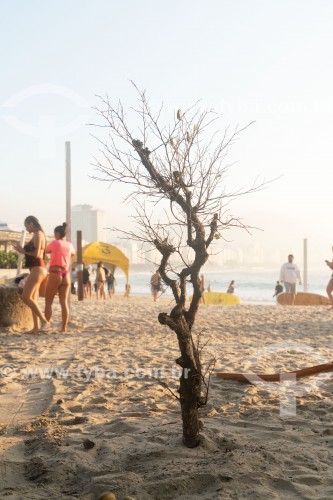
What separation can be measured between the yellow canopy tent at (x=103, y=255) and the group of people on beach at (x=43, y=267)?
55.5 feet

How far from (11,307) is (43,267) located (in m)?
1.09

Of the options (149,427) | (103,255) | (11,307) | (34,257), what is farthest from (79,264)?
(103,255)

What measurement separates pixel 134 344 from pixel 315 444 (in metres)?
4.01

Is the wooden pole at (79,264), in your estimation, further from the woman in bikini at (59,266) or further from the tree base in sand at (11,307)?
the woman in bikini at (59,266)

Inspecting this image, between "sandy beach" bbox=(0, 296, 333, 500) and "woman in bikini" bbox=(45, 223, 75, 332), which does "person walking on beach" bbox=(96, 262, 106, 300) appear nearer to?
"woman in bikini" bbox=(45, 223, 75, 332)

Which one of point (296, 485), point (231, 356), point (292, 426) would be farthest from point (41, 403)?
point (231, 356)

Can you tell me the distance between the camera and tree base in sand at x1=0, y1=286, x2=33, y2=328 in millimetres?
7844

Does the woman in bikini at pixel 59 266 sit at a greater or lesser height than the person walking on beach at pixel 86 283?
greater

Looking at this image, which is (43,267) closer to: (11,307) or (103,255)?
(11,307)

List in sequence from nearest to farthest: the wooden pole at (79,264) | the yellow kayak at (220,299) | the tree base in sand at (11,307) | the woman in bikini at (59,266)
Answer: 1. the woman in bikini at (59,266)
2. the tree base in sand at (11,307)
3. the wooden pole at (79,264)
4. the yellow kayak at (220,299)

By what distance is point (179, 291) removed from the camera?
3057 millimetres

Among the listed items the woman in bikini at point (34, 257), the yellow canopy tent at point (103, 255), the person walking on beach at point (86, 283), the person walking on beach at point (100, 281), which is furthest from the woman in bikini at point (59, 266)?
the yellow canopy tent at point (103, 255)

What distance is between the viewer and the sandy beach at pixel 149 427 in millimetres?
2510

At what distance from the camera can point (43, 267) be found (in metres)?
7.28
